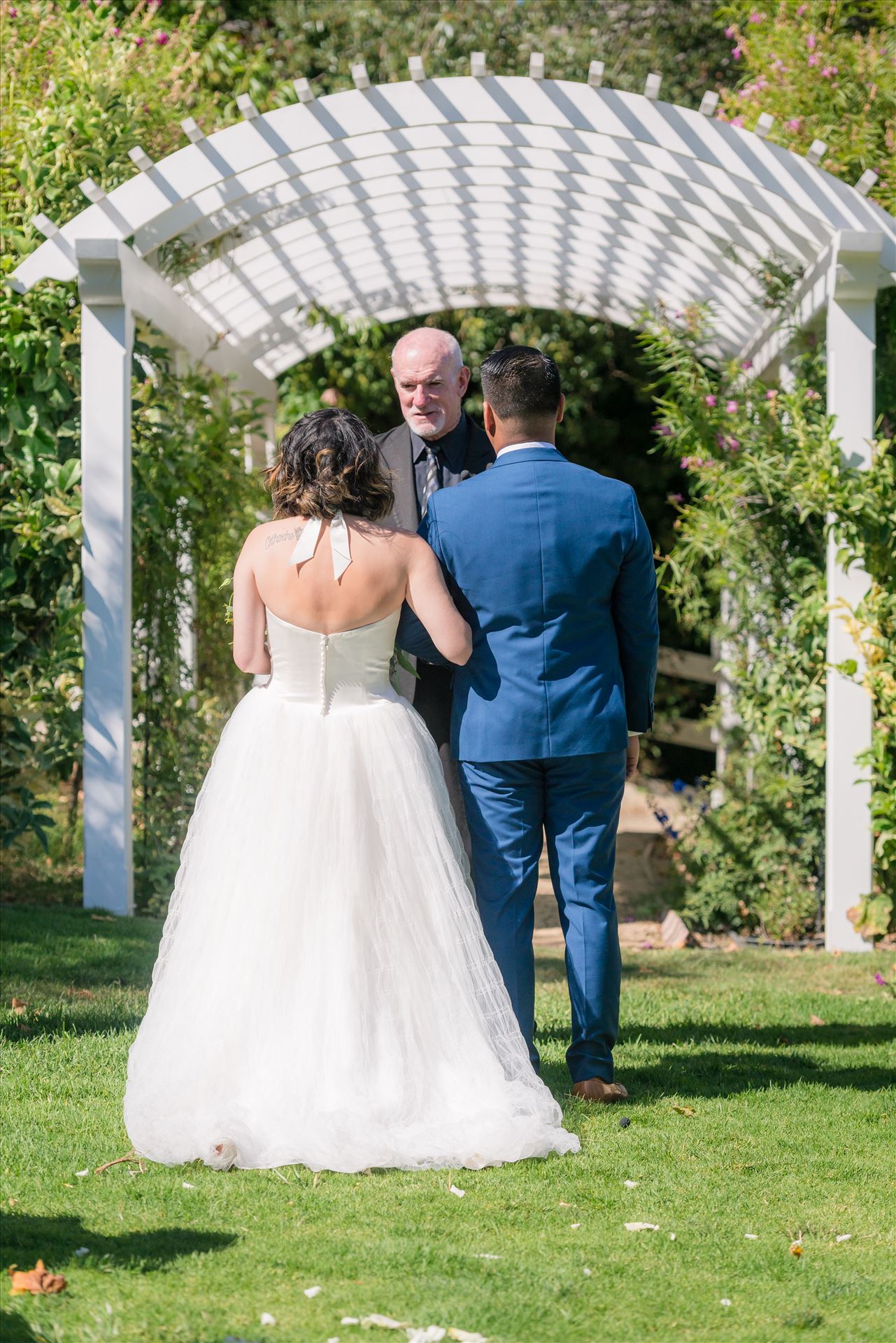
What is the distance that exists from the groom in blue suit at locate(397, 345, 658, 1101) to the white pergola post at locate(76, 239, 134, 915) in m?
2.58

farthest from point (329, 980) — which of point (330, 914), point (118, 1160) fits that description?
Answer: point (118, 1160)

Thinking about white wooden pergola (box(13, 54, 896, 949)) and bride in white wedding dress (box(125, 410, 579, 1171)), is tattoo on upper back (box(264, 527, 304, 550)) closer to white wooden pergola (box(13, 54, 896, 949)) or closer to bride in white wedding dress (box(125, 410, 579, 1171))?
bride in white wedding dress (box(125, 410, 579, 1171))

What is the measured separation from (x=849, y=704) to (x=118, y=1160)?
364 centimetres

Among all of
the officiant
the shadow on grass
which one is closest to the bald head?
the officiant

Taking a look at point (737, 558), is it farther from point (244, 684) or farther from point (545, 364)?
point (545, 364)

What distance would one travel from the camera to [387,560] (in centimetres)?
317

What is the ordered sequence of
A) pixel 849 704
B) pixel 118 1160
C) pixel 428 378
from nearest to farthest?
1. pixel 118 1160
2. pixel 428 378
3. pixel 849 704

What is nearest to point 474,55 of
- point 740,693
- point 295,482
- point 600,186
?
point 600,186

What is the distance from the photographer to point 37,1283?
2.29 meters

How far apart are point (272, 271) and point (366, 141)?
1882 millimetres

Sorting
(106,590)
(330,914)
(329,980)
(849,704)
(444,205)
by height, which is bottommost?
(329,980)

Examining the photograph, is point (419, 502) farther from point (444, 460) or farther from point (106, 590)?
point (106, 590)

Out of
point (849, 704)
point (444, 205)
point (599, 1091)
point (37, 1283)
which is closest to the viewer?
point (37, 1283)

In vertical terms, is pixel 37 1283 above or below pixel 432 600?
below
